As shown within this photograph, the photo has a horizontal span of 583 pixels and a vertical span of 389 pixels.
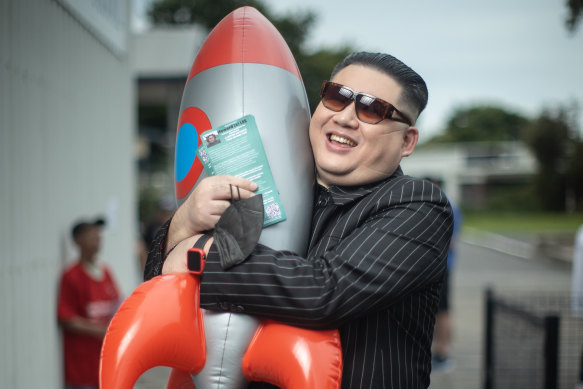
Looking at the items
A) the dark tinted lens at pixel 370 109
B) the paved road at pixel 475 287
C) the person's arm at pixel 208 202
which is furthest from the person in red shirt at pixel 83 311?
the dark tinted lens at pixel 370 109

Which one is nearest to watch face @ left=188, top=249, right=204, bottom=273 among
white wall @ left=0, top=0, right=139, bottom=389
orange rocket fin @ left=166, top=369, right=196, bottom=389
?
orange rocket fin @ left=166, top=369, right=196, bottom=389

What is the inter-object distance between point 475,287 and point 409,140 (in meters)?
10.8

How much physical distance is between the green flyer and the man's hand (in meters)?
0.05

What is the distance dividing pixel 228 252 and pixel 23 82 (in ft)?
8.78

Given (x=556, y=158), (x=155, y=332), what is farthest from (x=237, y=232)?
(x=556, y=158)

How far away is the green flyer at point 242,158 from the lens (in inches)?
65.3

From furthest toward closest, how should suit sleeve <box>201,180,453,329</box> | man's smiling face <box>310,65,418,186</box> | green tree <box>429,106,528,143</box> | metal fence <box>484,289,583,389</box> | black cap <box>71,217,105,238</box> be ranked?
green tree <box>429,106,528,143</box>, black cap <box>71,217,105,238</box>, metal fence <box>484,289,583,389</box>, man's smiling face <box>310,65,418,186</box>, suit sleeve <box>201,180,453,329</box>

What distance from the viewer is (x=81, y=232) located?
419 cm

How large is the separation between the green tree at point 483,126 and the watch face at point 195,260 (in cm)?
6784

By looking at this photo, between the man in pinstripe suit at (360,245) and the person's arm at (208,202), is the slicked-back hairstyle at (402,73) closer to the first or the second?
the man in pinstripe suit at (360,245)

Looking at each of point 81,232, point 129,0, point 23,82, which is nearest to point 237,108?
point 23,82

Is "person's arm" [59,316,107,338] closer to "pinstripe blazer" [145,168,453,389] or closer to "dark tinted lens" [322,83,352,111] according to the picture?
"pinstripe blazer" [145,168,453,389]

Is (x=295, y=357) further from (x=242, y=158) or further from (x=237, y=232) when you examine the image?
(x=242, y=158)

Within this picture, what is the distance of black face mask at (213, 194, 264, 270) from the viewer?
4.94 feet
